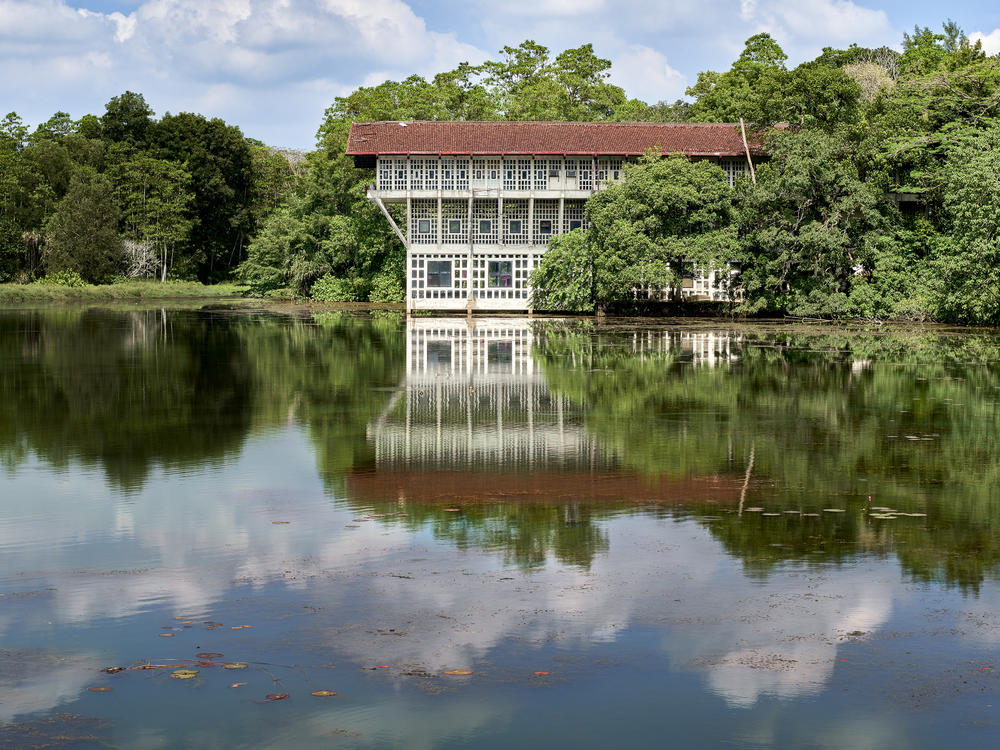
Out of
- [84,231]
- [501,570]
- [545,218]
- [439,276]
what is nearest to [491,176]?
[545,218]

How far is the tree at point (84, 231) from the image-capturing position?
231 feet

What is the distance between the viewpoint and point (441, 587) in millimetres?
8695

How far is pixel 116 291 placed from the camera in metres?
68.0

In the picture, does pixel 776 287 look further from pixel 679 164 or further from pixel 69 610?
pixel 69 610

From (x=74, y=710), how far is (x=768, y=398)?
617 inches

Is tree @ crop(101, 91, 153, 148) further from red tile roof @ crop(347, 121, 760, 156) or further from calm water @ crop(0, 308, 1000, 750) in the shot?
calm water @ crop(0, 308, 1000, 750)

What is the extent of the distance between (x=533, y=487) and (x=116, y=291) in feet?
199


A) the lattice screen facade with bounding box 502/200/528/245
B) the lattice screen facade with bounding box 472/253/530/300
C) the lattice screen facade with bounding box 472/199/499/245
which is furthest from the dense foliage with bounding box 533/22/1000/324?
the lattice screen facade with bounding box 472/199/499/245

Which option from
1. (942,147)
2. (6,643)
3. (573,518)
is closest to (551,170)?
(942,147)

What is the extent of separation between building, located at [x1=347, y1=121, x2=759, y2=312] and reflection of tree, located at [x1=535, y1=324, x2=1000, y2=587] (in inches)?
922

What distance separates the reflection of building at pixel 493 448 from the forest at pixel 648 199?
2094 cm

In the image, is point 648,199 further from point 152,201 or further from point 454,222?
point 152,201

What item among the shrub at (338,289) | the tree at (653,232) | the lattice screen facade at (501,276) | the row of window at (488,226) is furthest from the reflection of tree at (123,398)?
the shrub at (338,289)

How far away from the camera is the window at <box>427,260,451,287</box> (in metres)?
54.7
